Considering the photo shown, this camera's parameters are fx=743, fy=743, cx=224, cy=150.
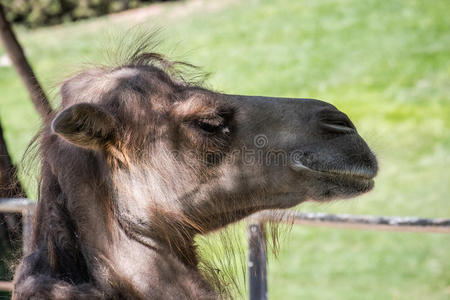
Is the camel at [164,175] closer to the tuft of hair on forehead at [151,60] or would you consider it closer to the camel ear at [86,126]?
the camel ear at [86,126]

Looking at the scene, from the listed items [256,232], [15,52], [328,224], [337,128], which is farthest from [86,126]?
[15,52]

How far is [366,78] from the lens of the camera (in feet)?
62.6

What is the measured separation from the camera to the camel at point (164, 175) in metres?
3.17

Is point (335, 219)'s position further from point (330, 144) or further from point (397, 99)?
point (397, 99)

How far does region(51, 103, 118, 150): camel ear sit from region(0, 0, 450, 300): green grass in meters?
5.04

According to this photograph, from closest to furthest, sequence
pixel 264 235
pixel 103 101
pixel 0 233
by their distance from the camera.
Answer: pixel 103 101
pixel 264 235
pixel 0 233

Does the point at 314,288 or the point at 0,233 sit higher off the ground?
the point at 0,233

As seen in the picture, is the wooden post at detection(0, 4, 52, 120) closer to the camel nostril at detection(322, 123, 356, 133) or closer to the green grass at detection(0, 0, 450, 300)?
the camel nostril at detection(322, 123, 356, 133)

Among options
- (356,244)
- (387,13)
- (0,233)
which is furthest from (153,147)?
(387,13)

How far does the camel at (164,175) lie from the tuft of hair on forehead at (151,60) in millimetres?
220

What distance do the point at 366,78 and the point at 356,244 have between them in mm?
7514

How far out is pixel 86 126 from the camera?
120 inches

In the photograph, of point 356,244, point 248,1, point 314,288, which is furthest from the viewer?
point 248,1

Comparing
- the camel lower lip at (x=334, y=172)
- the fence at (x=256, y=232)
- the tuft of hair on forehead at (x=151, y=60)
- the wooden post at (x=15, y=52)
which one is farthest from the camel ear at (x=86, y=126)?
the wooden post at (x=15, y=52)
